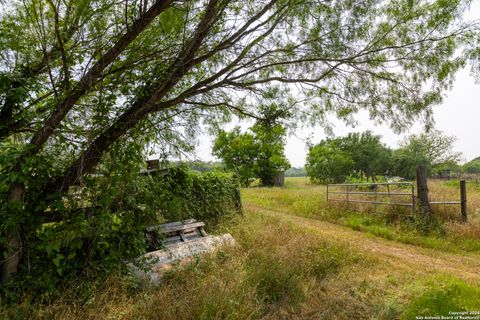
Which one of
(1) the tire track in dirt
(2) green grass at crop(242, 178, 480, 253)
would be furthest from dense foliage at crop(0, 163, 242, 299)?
(2) green grass at crop(242, 178, 480, 253)

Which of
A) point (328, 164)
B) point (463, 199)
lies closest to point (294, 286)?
point (463, 199)

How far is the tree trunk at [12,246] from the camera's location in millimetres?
3330

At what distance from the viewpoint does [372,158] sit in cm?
3703

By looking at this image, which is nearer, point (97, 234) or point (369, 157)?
point (97, 234)

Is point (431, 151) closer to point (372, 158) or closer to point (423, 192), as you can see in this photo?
point (372, 158)

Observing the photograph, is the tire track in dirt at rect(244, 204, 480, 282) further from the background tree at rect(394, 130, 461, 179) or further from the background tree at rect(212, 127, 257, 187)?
the background tree at rect(394, 130, 461, 179)

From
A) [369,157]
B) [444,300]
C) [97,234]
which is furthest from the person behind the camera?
[369,157]

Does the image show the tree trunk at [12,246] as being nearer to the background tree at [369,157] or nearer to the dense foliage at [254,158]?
the dense foliage at [254,158]

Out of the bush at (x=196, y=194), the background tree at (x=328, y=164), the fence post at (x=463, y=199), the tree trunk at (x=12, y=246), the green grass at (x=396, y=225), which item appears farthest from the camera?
the background tree at (x=328, y=164)

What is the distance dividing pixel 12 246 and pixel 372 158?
40.0 metres

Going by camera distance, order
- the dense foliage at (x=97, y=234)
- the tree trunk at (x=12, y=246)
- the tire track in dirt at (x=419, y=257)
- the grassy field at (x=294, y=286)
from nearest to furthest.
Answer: the grassy field at (x=294, y=286), the tree trunk at (x=12, y=246), the dense foliage at (x=97, y=234), the tire track in dirt at (x=419, y=257)

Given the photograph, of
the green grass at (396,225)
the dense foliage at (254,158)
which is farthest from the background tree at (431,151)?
the green grass at (396,225)

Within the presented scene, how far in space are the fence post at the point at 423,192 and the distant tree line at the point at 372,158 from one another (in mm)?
24909

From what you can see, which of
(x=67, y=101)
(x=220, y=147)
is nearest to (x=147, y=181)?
(x=67, y=101)
